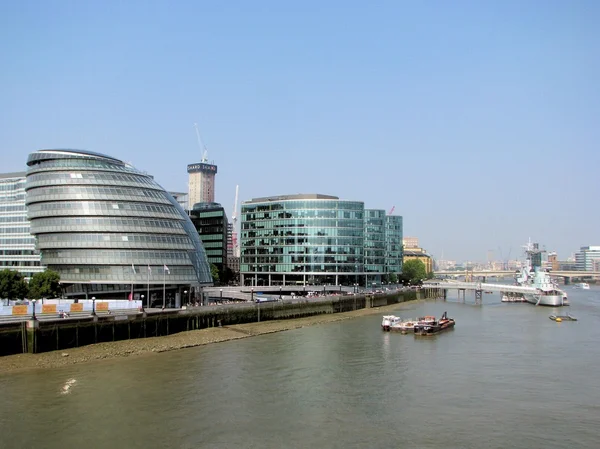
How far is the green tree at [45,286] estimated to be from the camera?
8244 centimetres

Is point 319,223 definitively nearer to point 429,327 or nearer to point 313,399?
point 429,327

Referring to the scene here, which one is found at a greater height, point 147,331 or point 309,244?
point 309,244

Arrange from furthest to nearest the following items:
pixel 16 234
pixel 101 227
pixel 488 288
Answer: pixel 488 288 → pixel 16 234 → pixel 101 227

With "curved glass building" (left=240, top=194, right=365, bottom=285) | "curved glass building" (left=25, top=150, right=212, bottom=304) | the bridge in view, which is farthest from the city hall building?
"curved glass building" (left=25, top=150, right=212, bottom=304)

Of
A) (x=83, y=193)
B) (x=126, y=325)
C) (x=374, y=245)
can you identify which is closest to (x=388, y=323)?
(x=126, y=325)

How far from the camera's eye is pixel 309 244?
16650 centimetres

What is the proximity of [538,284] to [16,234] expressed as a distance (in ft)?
402

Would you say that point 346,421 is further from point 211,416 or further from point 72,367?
point 72,367

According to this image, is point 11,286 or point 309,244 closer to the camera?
point 11,286

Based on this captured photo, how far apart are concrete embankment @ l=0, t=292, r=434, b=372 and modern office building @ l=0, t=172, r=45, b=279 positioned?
37943mm

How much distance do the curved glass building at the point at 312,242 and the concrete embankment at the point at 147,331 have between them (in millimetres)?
58016

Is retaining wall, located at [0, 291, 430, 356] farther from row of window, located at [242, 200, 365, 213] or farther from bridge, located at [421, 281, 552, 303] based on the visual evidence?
bridge, located at [421, 281, 552, 303]

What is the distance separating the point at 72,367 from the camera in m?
52.4

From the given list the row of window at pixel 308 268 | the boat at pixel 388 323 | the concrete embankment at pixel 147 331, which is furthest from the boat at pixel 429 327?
the row of window at pixel 308 268
